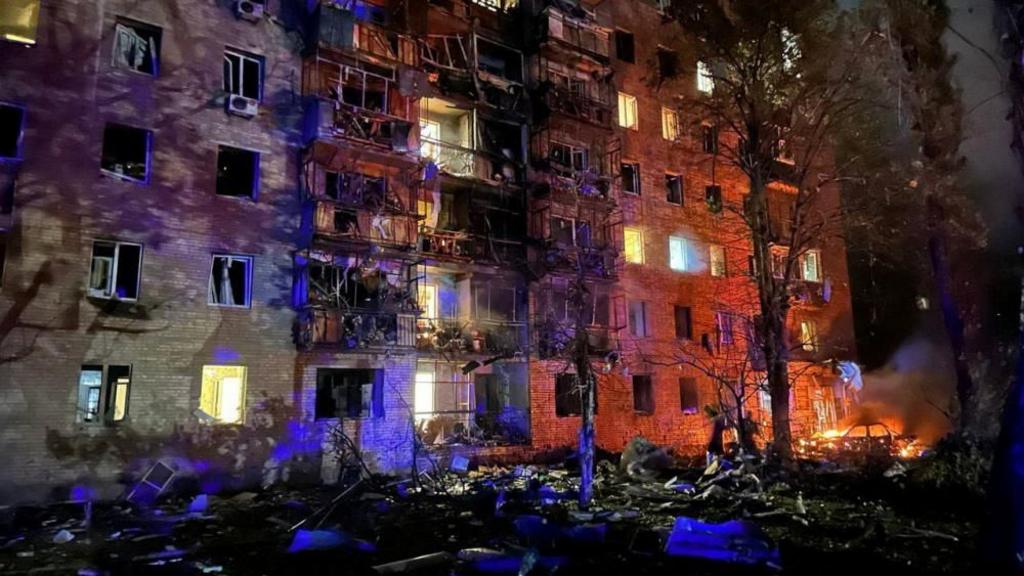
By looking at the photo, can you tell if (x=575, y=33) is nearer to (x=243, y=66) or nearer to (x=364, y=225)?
(x=364, y=225)

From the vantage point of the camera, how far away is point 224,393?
17125 mm

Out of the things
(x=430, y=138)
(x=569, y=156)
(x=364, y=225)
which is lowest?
(x=364, y=225)

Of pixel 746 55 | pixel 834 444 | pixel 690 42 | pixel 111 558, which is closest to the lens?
pixel 111 558

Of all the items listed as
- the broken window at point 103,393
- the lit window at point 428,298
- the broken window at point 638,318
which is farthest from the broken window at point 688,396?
the broken window at point 103,393

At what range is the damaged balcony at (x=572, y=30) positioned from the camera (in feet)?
79.5

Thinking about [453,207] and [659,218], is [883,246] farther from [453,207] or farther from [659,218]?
[453,207]

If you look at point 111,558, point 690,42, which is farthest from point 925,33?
point 111,558

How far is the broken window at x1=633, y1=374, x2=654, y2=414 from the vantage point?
24.8m

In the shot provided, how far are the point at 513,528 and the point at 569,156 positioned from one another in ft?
Answer: 55.7

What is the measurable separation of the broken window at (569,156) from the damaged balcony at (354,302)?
7.79 meters

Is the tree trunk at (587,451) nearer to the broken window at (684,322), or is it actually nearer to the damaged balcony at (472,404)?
the damaged balcony at (472,404)

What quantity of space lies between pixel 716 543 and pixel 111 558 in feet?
29.5

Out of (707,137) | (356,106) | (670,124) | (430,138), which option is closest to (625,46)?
(670,124)

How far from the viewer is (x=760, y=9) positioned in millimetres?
19156
